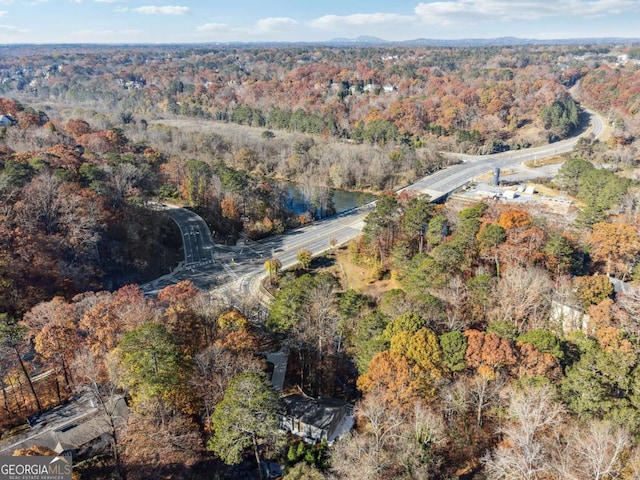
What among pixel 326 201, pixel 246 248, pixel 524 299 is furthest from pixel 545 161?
pixel 524 299

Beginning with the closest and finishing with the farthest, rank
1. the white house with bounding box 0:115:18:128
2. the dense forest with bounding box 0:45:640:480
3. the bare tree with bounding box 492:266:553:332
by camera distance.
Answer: the dense forest with bounding box 0:45:640:480 < the bare tree with bounding box 492:266:553:332 < the white house with bounding box 0:115:18:128

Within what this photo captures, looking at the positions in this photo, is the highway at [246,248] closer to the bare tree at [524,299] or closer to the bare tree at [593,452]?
the bare tree at [524,299]

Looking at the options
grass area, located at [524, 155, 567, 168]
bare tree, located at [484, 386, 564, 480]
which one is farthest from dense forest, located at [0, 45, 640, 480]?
grass area, located at [524, 155, 567, 168]

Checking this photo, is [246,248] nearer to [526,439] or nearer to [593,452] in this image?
[526,439]

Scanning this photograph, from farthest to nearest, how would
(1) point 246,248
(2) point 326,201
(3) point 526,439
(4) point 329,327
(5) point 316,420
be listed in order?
(2) point 326,201 → (1) point 246,248 → (4) point 329,327 → (5) point 316,420 → (3) point 526,439

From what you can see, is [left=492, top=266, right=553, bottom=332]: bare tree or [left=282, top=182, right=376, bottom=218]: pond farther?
[left=282, top=182, right=376, bottom=218]: pond

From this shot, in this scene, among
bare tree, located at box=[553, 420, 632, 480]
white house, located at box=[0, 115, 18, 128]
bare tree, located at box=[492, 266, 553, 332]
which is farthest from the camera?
white house, located at box=[0, 115, 18, 128]

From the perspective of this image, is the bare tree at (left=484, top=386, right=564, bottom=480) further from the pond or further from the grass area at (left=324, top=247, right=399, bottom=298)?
the pond

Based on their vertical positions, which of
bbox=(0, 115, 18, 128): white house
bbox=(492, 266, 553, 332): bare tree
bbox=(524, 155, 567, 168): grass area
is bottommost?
bbox=(492, 266, 553, 332): bare tree

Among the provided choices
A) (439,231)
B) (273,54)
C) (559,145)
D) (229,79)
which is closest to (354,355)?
(439,231)

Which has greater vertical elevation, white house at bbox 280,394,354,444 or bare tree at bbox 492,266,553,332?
bare tree at bbox 492,266,553,332

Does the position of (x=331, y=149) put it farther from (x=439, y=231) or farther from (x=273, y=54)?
(x=273, y=54)

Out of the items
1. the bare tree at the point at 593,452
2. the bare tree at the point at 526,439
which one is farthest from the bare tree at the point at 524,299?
the bare tree at the point at 593,452
